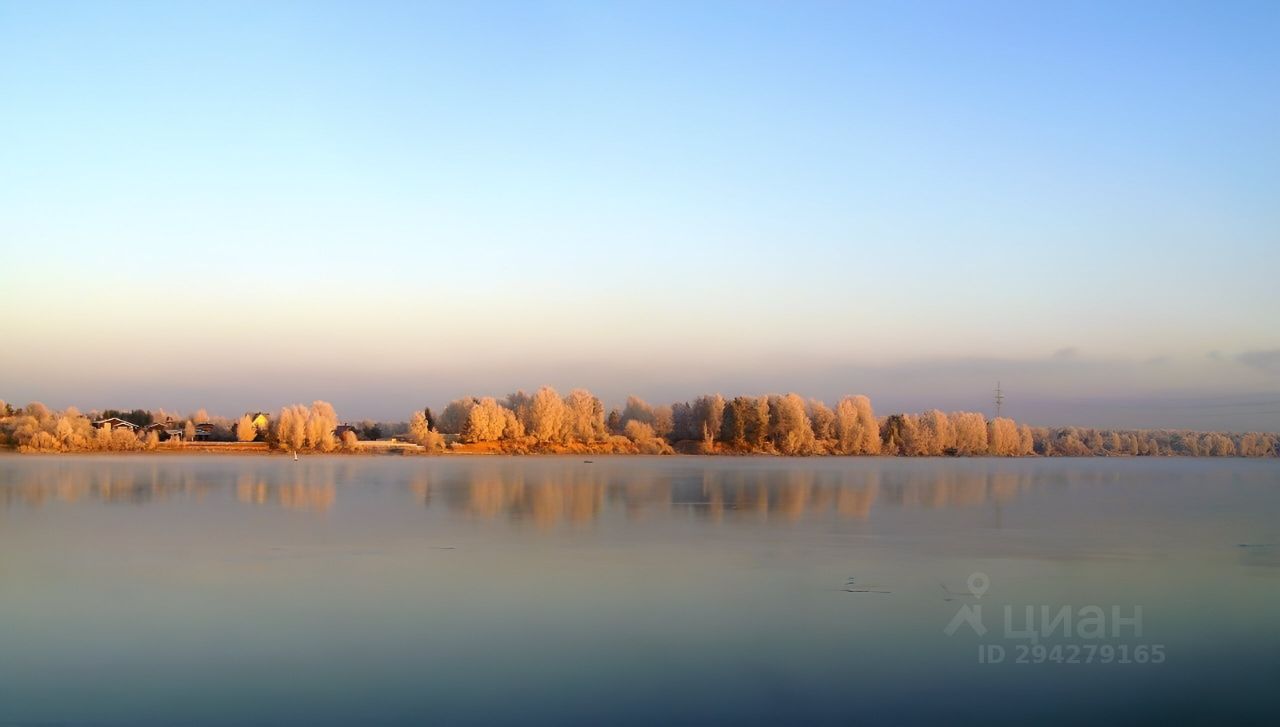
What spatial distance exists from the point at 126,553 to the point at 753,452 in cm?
7096

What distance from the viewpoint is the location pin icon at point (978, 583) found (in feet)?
36.3

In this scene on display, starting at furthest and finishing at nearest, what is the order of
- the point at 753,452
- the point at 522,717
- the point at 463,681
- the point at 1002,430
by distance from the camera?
the point at 1002,430, the point at 753,452, the point at 463,681, the point at 522,717

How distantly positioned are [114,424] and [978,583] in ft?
245

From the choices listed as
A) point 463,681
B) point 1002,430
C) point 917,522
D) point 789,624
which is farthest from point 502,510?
point 1002,430

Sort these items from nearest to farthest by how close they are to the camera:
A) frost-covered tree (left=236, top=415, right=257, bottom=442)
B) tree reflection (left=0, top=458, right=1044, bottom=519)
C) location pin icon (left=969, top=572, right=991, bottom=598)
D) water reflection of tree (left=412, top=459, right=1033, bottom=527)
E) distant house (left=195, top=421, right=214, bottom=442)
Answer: location pin icon (left=969, top=572, right=991, bottom=598), water reflection of tree (left=412, top=459, right=1033, bottom=527), tree reflection (left=0, top=458, right=1044, bottom=519), frost-covered tree (left=236, top=415, right=257, bottom=442), distant house (left=195, top=421, right=214, bottom=442)

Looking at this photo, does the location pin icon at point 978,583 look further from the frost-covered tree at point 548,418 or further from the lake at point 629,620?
the frost-covered tree at point 548,418

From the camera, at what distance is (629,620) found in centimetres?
955

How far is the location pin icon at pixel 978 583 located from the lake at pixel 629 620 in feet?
0.21

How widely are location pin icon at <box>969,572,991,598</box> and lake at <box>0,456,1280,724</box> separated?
0.06m

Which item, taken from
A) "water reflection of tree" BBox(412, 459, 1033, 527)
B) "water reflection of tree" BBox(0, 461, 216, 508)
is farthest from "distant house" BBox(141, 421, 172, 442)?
"water reflection of tree" BBox(412, 459, 1033, 527)

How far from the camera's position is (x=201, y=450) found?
69.6 meters

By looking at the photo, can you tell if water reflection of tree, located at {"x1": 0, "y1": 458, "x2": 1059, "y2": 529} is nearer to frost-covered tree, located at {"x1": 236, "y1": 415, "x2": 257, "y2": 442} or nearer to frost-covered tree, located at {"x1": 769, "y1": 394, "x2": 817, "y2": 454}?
frost-covered tree, located at {"x1": 236, "y1": 415, "x2": 257, "y2": 442}

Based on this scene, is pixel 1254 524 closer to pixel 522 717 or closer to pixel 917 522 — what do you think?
pixel 917 522

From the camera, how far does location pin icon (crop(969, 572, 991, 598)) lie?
36.3 feet
